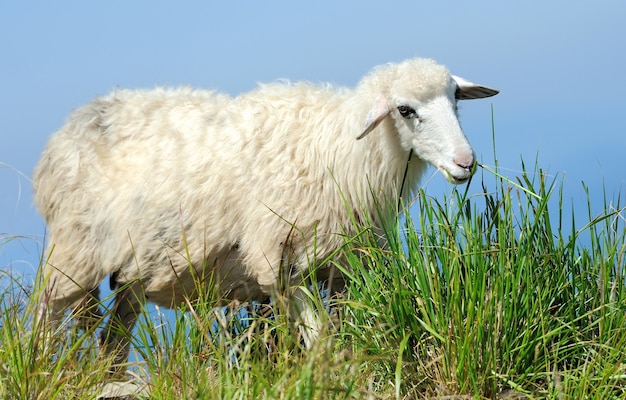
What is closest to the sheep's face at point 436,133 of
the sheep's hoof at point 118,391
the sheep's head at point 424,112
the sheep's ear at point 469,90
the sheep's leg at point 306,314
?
the sheep's head at point 424,112

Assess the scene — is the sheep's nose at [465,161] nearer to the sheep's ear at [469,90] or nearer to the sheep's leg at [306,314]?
the sheep's ear at [469,90]

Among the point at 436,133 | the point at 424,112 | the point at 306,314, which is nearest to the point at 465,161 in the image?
the point at 436,133

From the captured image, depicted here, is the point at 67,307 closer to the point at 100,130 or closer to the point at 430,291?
the point at 100,130

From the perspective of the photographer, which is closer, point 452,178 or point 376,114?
point 452,178

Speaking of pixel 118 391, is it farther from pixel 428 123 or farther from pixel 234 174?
pixel 428 123

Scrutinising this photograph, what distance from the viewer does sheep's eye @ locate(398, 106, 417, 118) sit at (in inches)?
200

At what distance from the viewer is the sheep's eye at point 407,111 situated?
200 inches

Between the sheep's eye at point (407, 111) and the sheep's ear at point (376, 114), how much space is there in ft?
0.25

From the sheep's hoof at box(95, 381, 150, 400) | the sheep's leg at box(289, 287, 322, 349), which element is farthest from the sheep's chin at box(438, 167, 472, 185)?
the sheep's hoof at box(95, 381, 150, 400)

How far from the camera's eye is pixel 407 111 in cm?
510

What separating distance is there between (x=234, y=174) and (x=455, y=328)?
2.03 m

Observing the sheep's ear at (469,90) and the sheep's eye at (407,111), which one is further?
the sheep's ear at (469,90)

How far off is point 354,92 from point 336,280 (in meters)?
1.13

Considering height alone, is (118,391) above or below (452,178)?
below
